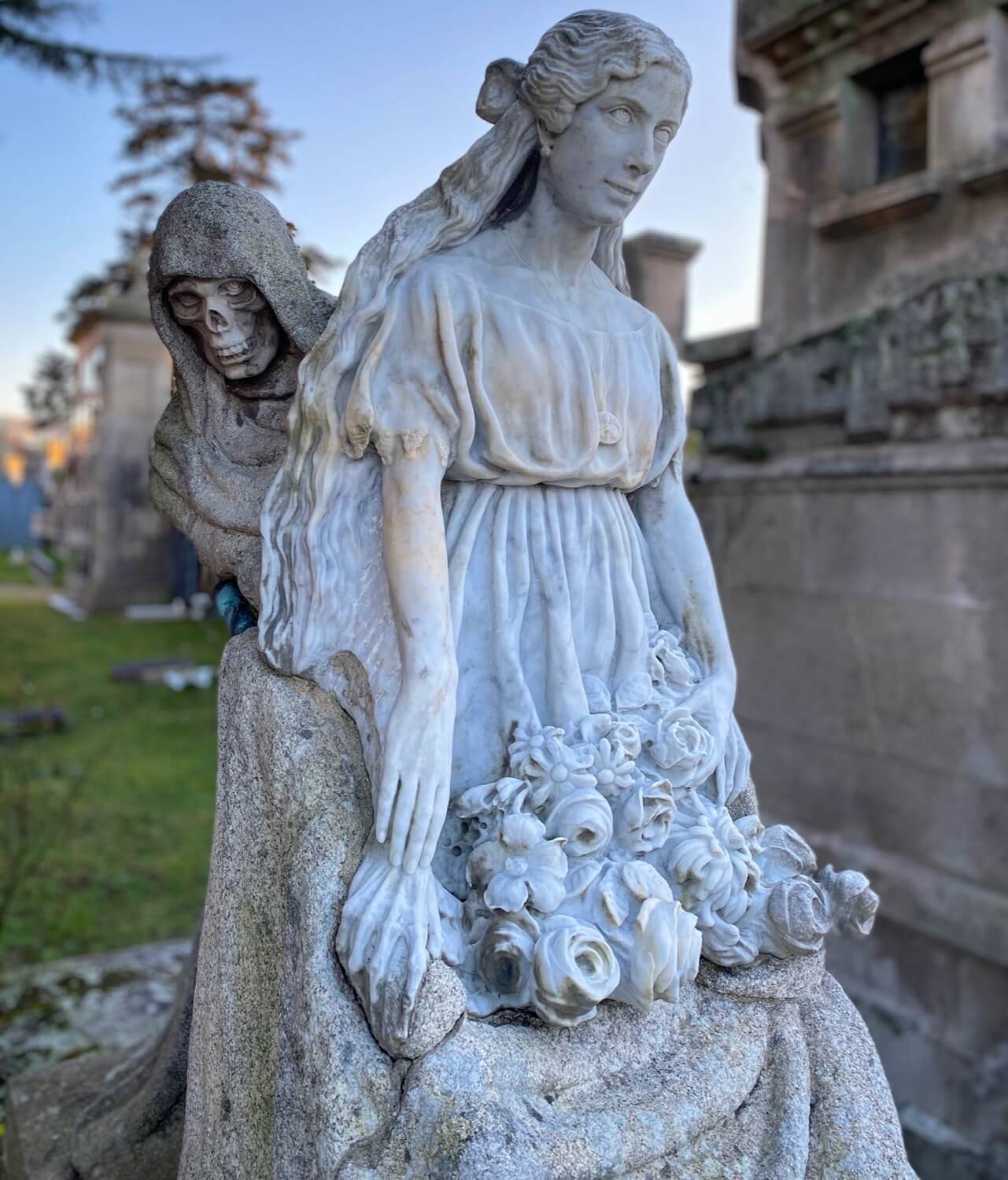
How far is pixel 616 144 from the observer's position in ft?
5.41

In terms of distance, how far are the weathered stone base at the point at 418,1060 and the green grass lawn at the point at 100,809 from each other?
7.29 ft

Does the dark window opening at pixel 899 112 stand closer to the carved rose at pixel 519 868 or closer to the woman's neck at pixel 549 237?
the woman's neck at pixel 549 237

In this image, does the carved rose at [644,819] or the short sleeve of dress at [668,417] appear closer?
the carved rose at [644,819]

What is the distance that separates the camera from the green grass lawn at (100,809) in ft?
15.0

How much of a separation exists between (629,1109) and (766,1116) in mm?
308

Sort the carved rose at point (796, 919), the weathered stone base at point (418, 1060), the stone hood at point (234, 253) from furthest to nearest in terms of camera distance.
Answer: the stone hood at point (234, 253) < the carved rose at point (796, 919) < the weathered stone base at point (418, 1060)

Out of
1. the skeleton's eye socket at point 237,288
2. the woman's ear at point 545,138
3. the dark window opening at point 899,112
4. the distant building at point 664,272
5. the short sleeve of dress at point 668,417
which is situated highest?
the dark window opening at point 899,112

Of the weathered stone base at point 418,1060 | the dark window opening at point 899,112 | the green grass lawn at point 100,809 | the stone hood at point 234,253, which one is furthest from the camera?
the green grass lawn at point 100,809

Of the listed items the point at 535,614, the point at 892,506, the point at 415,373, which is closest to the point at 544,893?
the point at 535,614

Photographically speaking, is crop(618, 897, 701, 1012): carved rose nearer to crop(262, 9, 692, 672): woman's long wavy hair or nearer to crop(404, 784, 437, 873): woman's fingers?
crop(404, 784, 437, 873): woman's fingers

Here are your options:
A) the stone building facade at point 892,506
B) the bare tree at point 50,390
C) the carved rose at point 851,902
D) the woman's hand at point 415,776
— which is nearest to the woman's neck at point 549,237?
the woman's hand at point 415,776

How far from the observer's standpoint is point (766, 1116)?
1584 millimetres

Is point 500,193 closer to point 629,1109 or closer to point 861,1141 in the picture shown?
point 629,1109

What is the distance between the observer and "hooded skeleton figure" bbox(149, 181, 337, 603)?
6.13 feet
